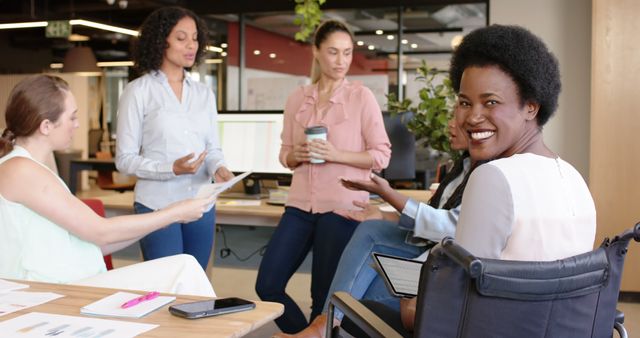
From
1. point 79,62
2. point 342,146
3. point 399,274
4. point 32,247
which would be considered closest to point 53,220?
point 32,247

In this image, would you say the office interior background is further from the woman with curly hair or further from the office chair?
the office chair

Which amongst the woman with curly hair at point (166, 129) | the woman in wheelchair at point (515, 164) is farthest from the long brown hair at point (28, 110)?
the woman in wheelchair at point (515, 164)

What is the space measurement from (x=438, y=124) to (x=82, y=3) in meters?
7.35

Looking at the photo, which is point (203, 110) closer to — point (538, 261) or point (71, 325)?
point (71, 325)

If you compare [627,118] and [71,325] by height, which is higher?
[627,118]

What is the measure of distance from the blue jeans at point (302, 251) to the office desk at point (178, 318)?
1.23 metres

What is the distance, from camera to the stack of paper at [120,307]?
1578 mm

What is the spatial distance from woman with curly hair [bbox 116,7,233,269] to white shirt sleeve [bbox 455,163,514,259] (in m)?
1.74

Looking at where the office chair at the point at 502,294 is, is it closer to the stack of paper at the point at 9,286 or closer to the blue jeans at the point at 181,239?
the stack of paper at the point at 9,286

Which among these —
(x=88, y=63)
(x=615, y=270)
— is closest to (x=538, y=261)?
(x=615, y=270)

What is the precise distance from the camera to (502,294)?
1.23m

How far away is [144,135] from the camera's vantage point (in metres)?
3.05

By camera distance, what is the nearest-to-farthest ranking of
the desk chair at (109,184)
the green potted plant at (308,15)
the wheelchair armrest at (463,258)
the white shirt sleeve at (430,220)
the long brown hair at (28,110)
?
1. the wheelchair armrest at (463,258)
2. the long brown hair at (28,110)
3. the white shirt sleeve at (430,220)
4. the green potted plant at (308,15)
5. the desk chair at (109,184)

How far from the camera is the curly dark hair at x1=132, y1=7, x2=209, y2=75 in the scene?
3.04 meters
